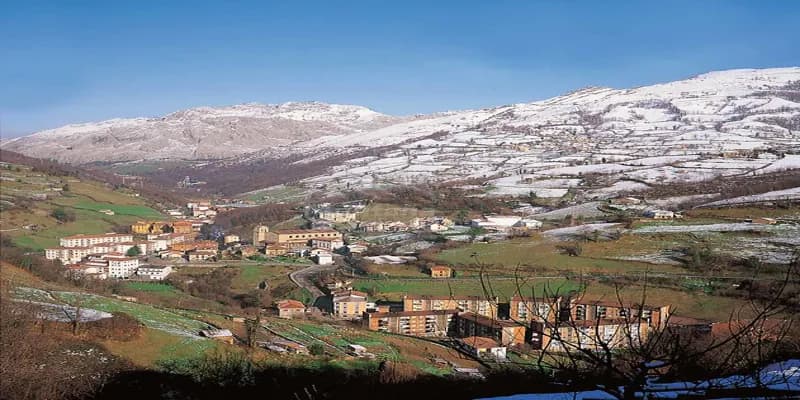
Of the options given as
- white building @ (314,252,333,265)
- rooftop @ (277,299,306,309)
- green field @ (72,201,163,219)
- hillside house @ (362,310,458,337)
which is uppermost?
green field @ (72,201,163,219)

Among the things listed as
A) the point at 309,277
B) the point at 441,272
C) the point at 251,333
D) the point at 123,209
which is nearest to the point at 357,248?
the point at 309,277

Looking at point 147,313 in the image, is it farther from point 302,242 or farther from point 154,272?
point 302,242

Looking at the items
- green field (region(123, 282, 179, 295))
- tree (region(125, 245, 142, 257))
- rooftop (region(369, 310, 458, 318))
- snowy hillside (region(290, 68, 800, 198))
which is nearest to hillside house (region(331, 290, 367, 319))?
rooftop (region(369, 310, 458, 318))

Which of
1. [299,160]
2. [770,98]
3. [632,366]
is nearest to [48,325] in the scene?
[632,366]

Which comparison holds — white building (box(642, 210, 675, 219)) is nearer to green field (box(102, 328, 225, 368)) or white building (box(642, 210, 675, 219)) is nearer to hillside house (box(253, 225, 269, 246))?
hillside house (box(253, 225, 269, 246))

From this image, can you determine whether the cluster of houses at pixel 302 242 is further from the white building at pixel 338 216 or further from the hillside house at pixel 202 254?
the white building at pixel 338 216

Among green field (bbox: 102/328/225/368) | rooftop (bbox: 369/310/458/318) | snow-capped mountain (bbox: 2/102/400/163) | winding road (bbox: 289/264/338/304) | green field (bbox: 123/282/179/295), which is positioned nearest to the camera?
green field (bbox: 102/328/225/368)
